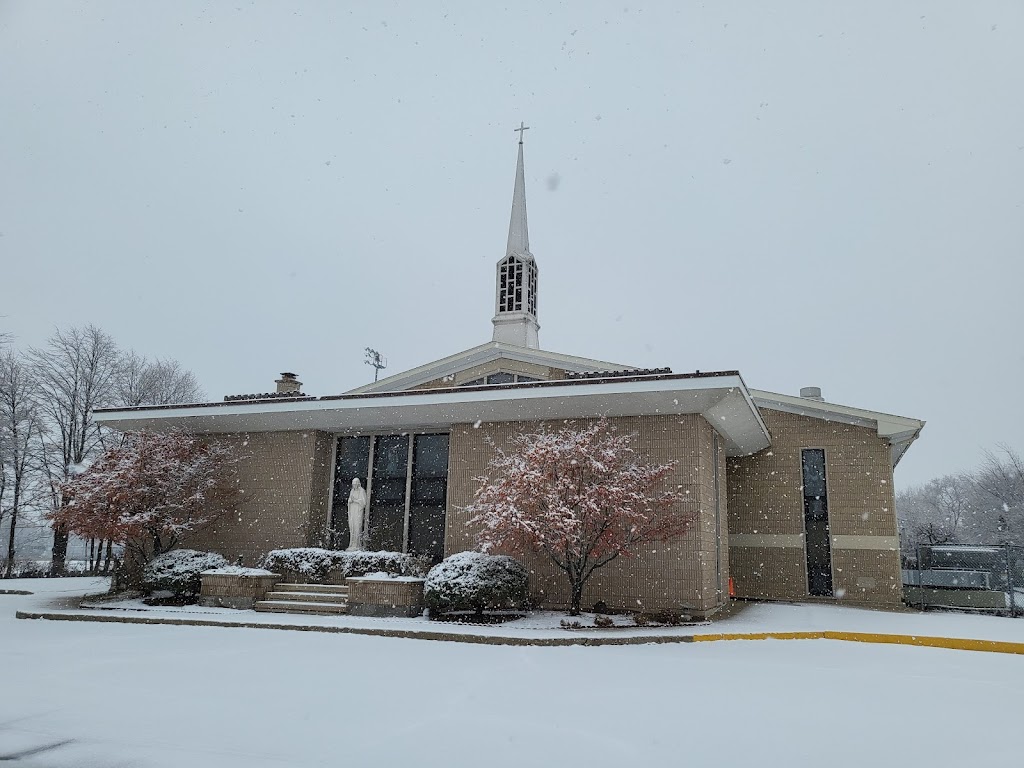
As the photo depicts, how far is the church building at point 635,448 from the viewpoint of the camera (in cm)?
1341

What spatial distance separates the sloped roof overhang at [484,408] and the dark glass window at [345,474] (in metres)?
0.46

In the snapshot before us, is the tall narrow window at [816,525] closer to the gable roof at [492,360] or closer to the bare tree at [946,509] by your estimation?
the gable roof at [492,360]

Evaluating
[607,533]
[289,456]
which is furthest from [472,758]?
[289,456]

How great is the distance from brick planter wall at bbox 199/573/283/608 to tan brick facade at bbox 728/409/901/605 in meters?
12.2

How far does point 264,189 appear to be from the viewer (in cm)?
10044

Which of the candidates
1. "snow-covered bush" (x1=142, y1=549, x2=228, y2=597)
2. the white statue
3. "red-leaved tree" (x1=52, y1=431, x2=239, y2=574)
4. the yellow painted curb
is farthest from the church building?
the yellow painted curb

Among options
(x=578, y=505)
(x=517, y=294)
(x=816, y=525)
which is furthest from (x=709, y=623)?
(x=517, y=294)

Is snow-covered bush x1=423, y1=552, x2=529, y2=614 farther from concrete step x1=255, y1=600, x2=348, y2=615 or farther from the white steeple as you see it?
the white steeple

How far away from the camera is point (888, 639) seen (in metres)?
10.7

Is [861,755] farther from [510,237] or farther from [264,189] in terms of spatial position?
[264,189]

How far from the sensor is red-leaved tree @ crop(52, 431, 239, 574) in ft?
48.9

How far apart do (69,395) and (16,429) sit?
8.27 ft

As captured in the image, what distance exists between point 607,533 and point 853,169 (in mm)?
109979

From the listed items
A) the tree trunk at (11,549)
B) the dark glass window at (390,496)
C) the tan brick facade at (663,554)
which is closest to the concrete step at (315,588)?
the dark glass window at (390,496)
